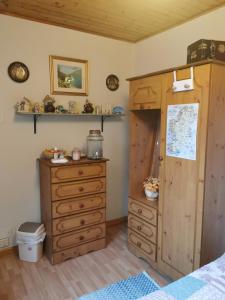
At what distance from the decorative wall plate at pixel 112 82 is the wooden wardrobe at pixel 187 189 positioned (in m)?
0.65

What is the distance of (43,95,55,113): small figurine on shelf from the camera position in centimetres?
250

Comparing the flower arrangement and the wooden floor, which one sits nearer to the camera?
the wooden floor

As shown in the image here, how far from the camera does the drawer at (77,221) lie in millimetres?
2375

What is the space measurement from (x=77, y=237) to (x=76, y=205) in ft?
1.14

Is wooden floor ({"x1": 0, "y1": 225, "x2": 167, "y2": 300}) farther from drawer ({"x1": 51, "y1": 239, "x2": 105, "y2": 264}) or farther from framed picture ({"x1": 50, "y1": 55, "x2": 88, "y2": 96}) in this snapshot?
framed picture ({"x1": 50, "y1": 55, "x2": 88, "y2": 96})

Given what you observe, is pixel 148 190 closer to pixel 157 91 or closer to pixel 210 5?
pixel 157 91

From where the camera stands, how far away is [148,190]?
2.43 meters

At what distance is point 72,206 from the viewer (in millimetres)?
2441

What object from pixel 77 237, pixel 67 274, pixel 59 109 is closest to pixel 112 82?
pixel 59 109

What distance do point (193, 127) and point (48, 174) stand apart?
140 centimetres

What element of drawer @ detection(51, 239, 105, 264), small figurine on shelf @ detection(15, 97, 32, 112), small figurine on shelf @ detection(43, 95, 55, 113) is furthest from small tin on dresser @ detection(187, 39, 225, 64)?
drawer @ detection(51, 239, 105, 264)

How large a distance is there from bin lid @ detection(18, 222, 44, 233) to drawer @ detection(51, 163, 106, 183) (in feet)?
1.83

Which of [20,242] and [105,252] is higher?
[20,242]

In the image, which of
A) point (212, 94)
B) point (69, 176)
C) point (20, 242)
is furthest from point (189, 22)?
point (20, 242)
